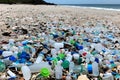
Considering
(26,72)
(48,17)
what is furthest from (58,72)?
(48,17)

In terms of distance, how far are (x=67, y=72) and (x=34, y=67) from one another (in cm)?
43

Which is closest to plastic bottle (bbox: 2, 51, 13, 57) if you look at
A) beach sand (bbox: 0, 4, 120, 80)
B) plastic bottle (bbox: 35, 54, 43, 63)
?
plastic bottle (bbox: 35, 54, 43, 63)

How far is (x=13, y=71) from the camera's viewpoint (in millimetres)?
3650

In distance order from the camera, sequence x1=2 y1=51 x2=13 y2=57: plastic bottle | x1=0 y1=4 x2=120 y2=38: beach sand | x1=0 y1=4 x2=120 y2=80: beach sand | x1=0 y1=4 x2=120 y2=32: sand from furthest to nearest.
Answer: x1=0 y1=4 x2=120 y2=32: sand, x1=0 y1=4 x2=120 y2=38: beach sand, x1=0 y1=4 x2=120 y2=80: beach sand, x1=2 y1=51 x2=13 y2=57: plastic bottle

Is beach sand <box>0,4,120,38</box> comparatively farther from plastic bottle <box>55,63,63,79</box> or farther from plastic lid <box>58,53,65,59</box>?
plastic bottle <box>55,63,63,79</box>

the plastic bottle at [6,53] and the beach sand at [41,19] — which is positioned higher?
the plastic bottle at [6,53]

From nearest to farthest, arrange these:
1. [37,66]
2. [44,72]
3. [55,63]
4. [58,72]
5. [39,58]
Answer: [44,72], [58,72], [37,66], [55,63], [39,58]

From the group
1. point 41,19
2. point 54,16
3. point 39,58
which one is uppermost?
point 39,58

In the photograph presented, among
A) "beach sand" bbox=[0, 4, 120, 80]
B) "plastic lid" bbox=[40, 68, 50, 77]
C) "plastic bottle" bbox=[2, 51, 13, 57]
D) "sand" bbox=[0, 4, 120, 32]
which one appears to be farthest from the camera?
"sand" bbox=[0, 4, 120, 32]

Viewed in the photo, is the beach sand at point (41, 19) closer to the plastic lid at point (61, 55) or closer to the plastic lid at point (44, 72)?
the plastic lid at point (61, 55)

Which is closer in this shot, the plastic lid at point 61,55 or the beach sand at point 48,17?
the plastic lid at point 61,55

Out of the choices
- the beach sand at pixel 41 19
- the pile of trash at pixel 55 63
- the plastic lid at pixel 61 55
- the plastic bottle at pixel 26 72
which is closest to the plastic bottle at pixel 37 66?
the pile of trash at pixel 55 63

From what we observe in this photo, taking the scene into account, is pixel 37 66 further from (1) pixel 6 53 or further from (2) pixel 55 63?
(1) pixel 6 53

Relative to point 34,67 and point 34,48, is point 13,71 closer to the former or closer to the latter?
point 34,67
